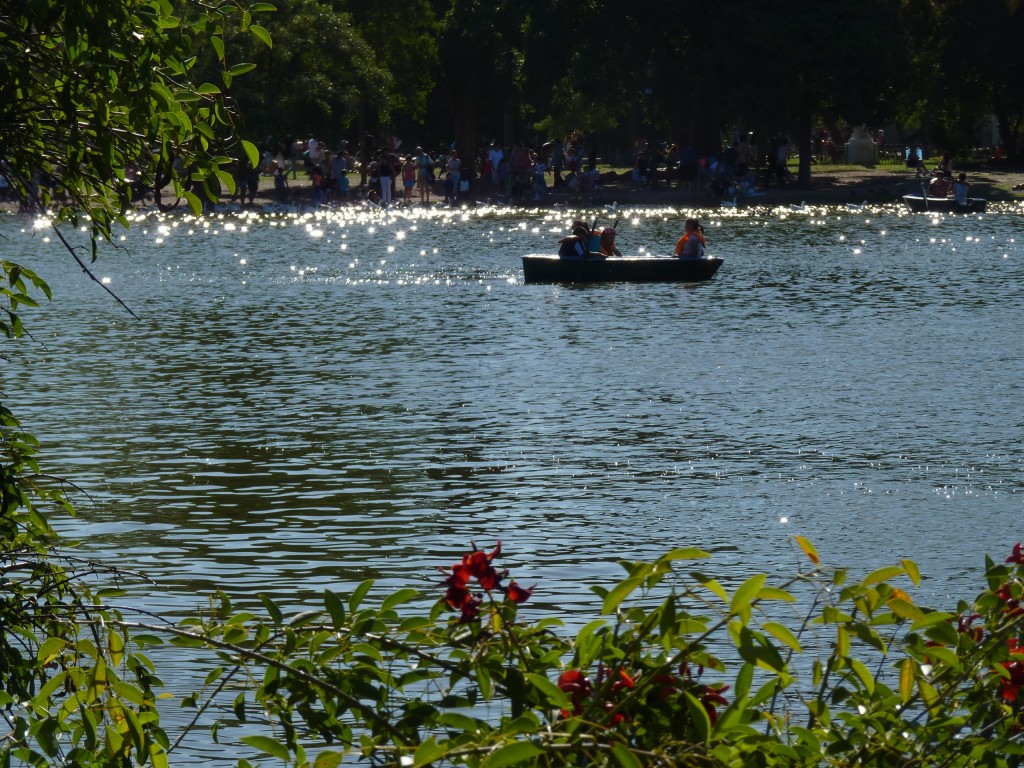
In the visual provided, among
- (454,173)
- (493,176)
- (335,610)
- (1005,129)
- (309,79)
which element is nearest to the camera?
(335,610)

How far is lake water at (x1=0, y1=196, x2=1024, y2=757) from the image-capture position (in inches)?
459

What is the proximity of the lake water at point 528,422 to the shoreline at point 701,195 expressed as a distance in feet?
73.8

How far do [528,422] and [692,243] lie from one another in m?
14.6

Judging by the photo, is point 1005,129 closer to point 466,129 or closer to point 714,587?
point 466,129


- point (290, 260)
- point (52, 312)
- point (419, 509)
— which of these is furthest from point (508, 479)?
point (290, 260)

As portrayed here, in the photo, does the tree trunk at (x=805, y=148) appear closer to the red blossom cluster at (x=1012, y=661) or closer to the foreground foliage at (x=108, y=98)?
the foreground foliage at (x=108, y=98)

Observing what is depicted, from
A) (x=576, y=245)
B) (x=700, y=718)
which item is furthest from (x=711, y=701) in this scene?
(x=576, y=245)

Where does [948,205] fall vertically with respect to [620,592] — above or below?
below

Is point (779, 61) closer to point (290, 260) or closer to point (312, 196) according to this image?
point (312, 196)

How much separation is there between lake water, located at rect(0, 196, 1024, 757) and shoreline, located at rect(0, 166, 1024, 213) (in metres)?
22.5

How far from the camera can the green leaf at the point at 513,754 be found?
3832mm

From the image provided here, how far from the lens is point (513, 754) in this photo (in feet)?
12.6

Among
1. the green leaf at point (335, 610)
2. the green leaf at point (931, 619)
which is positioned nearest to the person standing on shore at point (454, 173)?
the green leaf at point (335, 610)

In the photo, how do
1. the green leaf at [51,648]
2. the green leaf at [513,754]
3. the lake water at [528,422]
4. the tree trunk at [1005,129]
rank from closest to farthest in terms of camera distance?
the green leaf at [513,754]
the green leaf at [51,648]
the lake water at [528,422]
the tree trunk at [1005,129]
